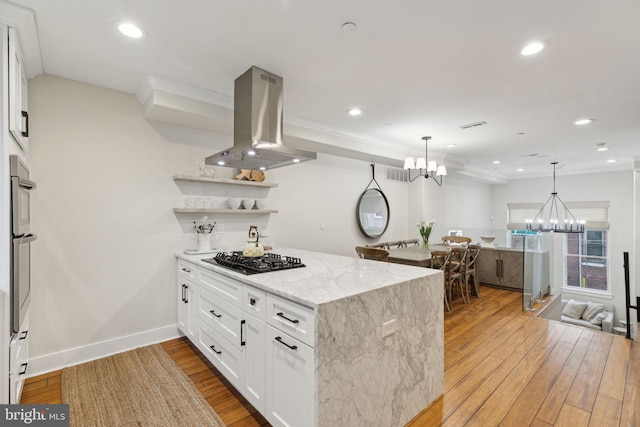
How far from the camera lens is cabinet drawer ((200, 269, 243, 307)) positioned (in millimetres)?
2078

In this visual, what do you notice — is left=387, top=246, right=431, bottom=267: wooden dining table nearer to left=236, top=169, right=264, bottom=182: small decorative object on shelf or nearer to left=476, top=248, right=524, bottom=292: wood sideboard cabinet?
left=476, top=248, right=524, bottom=292: wood sideboard cabinet

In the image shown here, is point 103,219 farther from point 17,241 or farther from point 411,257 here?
point 411,257

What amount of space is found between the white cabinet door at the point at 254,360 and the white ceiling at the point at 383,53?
1.93 meters

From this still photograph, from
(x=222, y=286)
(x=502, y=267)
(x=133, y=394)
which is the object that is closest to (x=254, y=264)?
(x=222, y=286)

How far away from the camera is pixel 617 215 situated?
7.03m

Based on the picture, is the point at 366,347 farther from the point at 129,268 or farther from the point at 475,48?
the point at 129,268

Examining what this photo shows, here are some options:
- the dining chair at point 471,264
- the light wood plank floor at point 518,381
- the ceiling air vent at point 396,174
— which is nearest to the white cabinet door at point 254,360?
the light wood plank floor at point 518,381

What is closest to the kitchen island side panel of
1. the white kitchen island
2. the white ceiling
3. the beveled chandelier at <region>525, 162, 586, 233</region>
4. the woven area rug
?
the white kitchen island

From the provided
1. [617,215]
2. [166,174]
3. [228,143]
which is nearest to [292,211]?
[228,143]

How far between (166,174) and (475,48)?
10.0 ft

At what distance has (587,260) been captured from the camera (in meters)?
7.71

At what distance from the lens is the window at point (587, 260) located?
7410mm

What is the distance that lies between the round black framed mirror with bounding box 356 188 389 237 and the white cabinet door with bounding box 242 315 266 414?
352 centimetres

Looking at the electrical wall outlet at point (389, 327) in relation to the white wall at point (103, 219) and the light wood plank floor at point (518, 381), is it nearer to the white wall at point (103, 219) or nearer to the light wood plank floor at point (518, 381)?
the light wood plank floor at point (518, 381)
